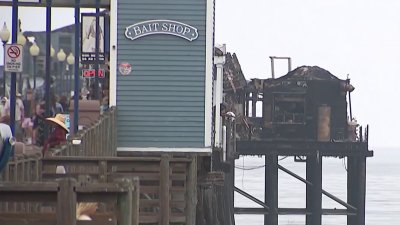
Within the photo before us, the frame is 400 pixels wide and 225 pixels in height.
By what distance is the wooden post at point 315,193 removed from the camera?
172 feet

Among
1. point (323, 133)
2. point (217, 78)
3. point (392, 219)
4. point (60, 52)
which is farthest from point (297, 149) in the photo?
point (392, 219)

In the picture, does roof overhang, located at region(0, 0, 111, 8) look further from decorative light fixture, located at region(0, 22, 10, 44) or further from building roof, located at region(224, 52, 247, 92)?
building roof, located at region(224, 52, 247, 92)

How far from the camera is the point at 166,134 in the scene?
77.2 ft

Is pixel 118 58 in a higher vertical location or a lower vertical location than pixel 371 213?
higher

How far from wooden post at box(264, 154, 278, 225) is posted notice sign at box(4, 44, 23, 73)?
2852 cm

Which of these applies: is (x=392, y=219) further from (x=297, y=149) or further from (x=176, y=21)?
(x=176, y=21)

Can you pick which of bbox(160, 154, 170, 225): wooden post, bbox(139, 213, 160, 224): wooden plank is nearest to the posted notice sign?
bbox(139, 213, 160, 224): wooden plank

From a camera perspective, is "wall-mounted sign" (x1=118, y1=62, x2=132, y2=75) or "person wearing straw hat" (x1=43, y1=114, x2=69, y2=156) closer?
"person wearing straw hat" (x1=43, y1=114, x2=69, y2=156)

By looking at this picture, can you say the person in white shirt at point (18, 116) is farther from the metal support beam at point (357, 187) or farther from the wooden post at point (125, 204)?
the metal support beam at point (357, 187)

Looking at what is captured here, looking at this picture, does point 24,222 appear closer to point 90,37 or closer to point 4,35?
point 4,35

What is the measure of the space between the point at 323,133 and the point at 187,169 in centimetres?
3669

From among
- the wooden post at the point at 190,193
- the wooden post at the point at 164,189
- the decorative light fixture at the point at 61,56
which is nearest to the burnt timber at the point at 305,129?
the decorative light fixture at the point at 61,56

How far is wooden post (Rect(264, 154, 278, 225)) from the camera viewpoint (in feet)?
167

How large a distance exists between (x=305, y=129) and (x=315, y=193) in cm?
336
